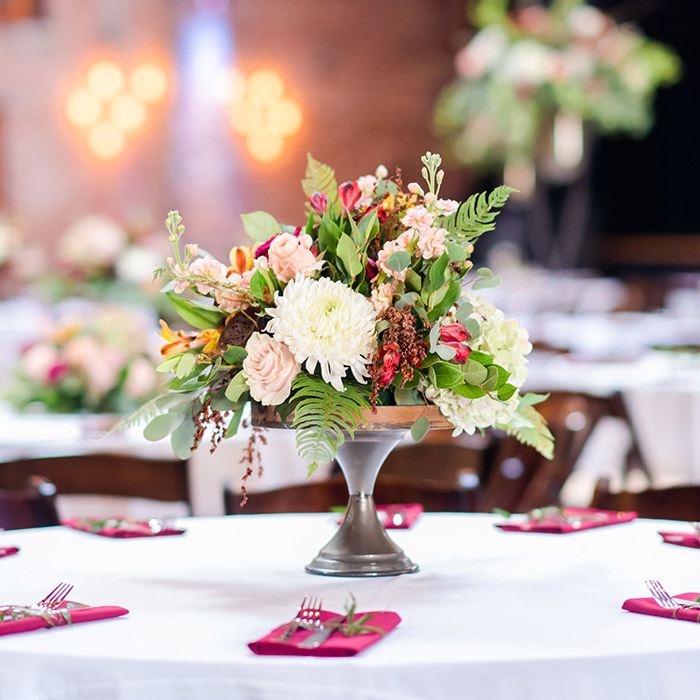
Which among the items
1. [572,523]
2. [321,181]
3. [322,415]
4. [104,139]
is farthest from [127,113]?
[322,415]

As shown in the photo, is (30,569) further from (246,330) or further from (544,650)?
(544,650)

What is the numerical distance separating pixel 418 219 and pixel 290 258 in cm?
19

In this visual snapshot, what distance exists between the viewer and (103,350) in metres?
4.05

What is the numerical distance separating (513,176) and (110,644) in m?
11.0

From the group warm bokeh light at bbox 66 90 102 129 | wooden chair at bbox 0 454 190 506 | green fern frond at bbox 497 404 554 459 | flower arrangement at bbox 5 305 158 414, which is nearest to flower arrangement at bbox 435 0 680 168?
warm bokeh light at bbox 66 90 102 129

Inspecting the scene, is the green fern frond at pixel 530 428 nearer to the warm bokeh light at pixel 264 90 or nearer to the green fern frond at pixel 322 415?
the green fern frond at pixel 322 415

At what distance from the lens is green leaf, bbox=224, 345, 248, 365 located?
5.73ft

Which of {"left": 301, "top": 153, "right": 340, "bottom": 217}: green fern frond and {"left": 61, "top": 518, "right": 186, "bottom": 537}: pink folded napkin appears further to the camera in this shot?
{"left": 61, "top": 518, "right": 186, "bottom": 537}: pink folded napkin

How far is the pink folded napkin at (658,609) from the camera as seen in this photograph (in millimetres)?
1565

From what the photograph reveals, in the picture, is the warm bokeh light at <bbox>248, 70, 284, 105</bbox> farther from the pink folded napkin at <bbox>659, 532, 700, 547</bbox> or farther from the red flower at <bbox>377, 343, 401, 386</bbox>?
the red flower at <bbox>377, 343, 401, 386</bbox>

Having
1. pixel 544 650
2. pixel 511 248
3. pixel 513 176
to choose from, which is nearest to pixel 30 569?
pixel 544 650

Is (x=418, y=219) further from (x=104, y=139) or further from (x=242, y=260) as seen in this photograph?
(x=104, y=139)

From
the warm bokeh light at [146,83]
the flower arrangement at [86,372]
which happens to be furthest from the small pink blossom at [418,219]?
the warm bokeh light at [146,83]

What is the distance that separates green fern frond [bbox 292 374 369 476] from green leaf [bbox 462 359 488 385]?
147 millimetres
